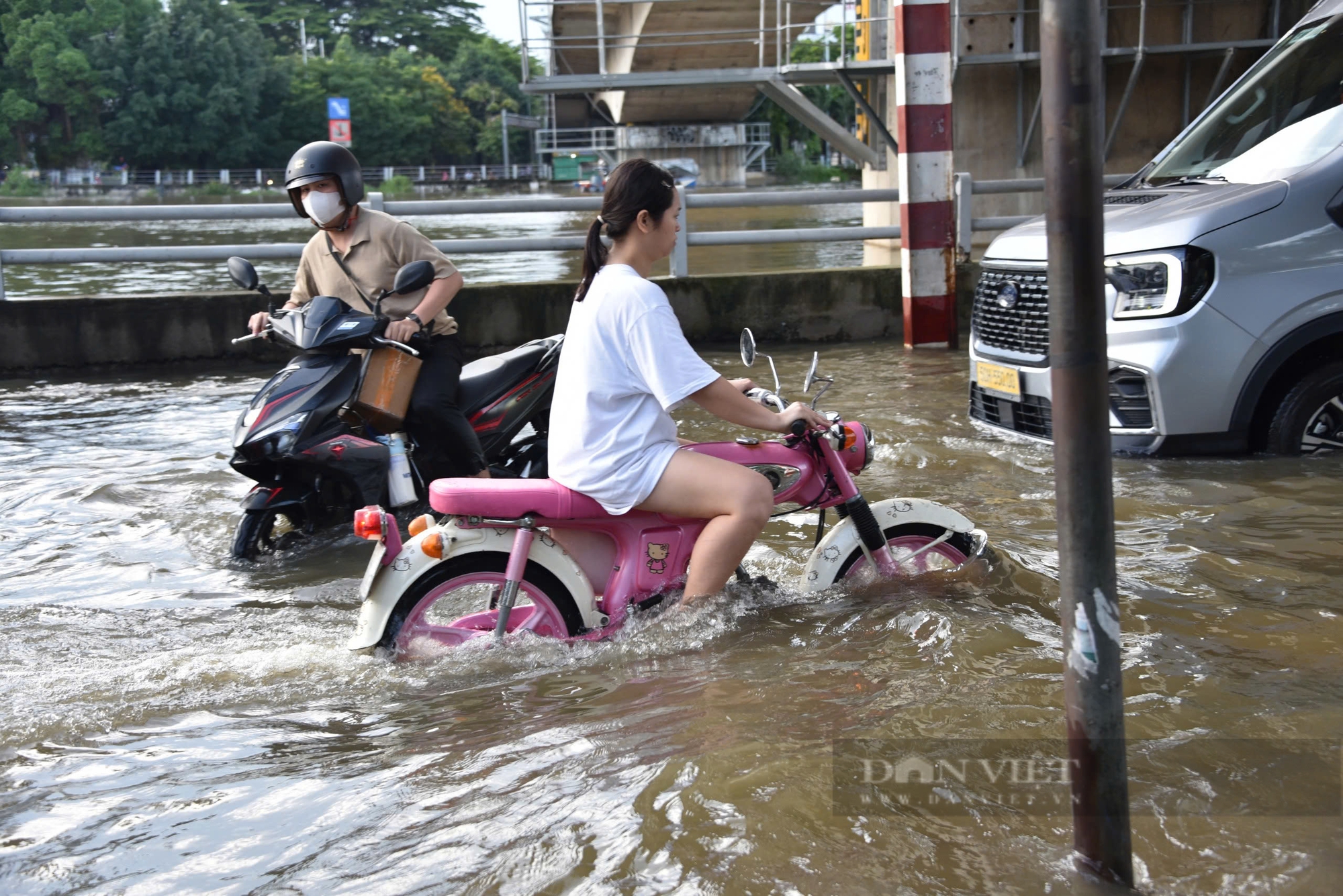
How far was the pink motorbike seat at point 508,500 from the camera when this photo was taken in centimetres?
384

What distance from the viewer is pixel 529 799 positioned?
120 inches

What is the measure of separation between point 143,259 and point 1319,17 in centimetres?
827

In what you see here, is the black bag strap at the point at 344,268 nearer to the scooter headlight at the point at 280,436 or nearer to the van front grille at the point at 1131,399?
the scooter headlight at the point at 280,436

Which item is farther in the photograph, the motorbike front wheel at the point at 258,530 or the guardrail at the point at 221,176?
the guardrail at the point at 221,176

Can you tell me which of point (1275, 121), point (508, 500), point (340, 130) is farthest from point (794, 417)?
point (340, 130)

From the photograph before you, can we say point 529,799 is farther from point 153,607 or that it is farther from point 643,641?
point 153,607

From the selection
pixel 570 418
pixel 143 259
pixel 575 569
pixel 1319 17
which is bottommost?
pixel 575 569

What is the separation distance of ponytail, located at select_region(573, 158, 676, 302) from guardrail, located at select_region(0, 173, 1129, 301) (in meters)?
5.55

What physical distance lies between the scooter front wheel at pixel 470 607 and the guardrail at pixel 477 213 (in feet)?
18.4

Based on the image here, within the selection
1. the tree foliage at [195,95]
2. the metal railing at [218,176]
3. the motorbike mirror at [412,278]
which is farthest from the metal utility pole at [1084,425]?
the metal railing at [218,176]

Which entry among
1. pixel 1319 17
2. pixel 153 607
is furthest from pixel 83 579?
pixel 1319 17

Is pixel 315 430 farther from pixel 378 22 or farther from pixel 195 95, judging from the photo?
pixel 378 22

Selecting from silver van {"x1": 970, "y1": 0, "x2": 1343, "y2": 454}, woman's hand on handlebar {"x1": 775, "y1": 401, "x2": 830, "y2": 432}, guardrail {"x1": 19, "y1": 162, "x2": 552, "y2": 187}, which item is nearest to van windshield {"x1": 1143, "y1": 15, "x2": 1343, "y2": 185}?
silver van {"x1": 970, "y1": 0, "x2": 1343, "y2": 454}

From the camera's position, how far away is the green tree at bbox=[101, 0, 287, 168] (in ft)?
261
